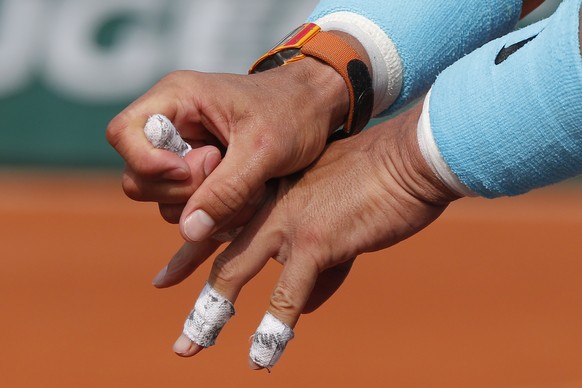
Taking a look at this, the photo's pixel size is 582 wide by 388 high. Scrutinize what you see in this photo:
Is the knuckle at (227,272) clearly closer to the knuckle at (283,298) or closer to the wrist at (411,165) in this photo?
the knuckle at (283,298)

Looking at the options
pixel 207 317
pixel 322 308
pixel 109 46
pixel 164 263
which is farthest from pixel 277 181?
pixel 109 46

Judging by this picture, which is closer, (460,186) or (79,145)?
(460,186)

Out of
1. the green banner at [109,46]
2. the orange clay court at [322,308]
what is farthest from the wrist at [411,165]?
the green banner at [109,46]

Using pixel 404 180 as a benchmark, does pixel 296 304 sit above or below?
below

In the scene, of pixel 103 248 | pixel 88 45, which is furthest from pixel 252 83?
pixel 88 45

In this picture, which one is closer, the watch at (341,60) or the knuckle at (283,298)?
the knuckle at (283,298)

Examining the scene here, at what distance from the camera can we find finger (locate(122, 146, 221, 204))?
1.32 m

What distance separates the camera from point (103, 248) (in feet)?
13.5

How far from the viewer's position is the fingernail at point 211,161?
133 centimetres

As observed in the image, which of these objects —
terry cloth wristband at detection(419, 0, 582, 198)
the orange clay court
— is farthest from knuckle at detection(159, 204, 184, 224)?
the orange clay court

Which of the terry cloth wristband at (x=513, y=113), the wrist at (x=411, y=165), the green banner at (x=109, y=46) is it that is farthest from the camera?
the green banner at (x=109, y=46)

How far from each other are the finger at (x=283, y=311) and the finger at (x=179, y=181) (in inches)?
6.5

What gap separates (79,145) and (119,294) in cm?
111

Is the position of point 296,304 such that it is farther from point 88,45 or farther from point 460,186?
point 88,45
